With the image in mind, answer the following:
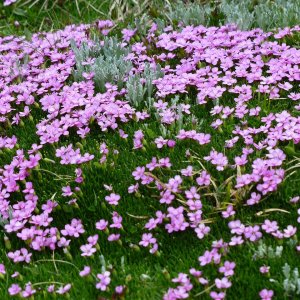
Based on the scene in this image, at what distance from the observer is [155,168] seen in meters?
4.52

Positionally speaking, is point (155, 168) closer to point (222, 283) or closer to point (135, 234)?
point (135, 234)

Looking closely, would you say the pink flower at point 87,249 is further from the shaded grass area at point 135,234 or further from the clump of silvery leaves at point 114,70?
the clump of silvery leaves at point 114,70

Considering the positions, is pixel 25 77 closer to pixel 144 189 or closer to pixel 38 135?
pixel 38 135

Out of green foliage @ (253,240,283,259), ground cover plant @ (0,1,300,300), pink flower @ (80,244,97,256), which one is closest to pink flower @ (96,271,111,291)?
ground cover plant @ (0,1,300,300)

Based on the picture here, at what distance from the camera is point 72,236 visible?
425 cm

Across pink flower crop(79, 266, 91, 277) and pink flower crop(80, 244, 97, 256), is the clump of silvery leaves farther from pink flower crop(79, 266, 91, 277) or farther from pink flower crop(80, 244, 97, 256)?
pink flower crop(79, 266, 91, 277)

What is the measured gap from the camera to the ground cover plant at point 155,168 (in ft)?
12.2

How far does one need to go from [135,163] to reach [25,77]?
2.28 metres

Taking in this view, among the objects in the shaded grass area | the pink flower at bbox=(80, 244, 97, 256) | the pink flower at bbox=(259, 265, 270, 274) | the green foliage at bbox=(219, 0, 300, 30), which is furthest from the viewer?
the green foliage at bbox=(219, 0, 300, 30)

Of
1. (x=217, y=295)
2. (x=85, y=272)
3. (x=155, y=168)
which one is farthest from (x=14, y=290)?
(x=155, y=168)

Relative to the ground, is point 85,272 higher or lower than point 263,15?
lower

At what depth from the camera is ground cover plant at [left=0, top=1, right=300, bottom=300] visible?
3.72 metres

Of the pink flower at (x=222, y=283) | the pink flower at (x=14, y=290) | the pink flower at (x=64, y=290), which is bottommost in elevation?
the pink flower at (x=222, y=283)

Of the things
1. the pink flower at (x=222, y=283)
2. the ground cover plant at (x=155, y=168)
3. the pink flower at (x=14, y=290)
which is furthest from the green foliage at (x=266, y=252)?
the pink flower at (x=14, y=290)
